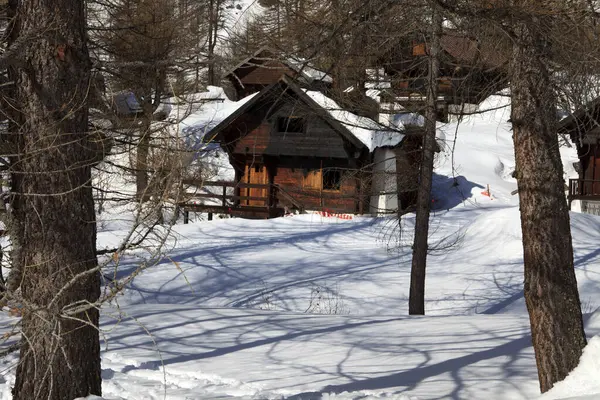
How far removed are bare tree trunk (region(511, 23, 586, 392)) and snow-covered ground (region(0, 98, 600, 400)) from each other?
63 cm

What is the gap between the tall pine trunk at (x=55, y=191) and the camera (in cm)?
567

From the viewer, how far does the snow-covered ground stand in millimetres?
6762

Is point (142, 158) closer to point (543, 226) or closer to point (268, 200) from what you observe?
point (543, 226)

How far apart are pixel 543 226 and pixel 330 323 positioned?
401 cm

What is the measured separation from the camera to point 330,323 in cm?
932

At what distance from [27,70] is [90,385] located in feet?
8.35

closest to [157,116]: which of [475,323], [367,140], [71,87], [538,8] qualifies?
[71,87]

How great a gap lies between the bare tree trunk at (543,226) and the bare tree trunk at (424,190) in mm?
5797

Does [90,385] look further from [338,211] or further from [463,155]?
[463,155]

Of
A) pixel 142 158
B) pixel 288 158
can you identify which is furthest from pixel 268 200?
pixel 142 158

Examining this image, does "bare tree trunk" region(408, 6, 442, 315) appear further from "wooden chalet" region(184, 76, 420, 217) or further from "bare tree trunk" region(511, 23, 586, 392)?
"wooden chalet" region(184, 76, 420, 217)

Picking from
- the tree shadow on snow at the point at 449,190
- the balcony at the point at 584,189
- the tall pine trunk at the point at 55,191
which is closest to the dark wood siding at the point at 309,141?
the tree shadow on snow at the point at 449,190

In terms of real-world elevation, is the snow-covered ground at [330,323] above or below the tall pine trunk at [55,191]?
below

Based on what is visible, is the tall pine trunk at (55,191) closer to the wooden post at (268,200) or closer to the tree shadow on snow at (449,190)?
the wooden post at (268,200)
